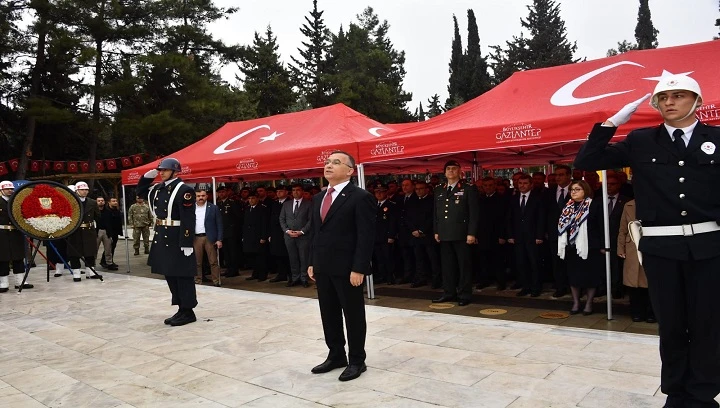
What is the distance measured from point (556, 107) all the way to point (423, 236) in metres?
3.02

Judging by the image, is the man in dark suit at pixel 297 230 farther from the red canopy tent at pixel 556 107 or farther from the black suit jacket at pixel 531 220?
the black suit jacket at pixel 531 220

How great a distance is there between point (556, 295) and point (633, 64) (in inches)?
120

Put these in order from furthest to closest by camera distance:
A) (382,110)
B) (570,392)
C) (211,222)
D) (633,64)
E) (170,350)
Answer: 1. (382,110)
2. (211,222)
3. (633,64)
4. (170,350)
5. (570,392)

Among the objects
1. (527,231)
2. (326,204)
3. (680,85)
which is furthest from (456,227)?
(680,85)

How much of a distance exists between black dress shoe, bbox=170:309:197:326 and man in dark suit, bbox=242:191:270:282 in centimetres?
354

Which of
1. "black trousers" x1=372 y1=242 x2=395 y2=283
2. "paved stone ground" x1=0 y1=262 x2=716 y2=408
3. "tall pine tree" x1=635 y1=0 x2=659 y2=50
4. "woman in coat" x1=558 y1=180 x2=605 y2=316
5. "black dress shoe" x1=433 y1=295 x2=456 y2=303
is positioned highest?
"tall pine tree" x1=635 y1=0 x2=659 y2=50

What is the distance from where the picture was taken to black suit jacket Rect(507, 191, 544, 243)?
7145 millimetres

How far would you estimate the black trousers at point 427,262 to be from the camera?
27.7ft

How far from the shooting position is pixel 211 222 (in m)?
9.45

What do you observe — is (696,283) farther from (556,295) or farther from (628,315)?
(556,295)

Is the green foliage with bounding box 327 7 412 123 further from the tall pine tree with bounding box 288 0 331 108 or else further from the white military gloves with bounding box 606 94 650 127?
the white military gloves with bounding box 606 94 650 127

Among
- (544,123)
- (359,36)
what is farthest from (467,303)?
(359,36)

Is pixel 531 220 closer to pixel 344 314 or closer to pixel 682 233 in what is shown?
pixel 344 314

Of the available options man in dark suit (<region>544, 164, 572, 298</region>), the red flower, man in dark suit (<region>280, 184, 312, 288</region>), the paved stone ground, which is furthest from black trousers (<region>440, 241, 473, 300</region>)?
the red flower
